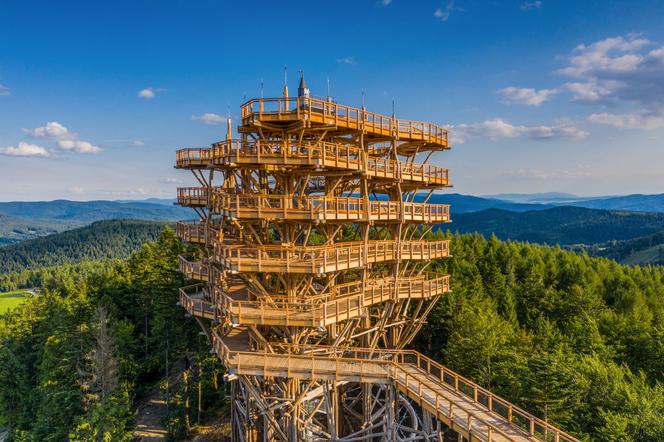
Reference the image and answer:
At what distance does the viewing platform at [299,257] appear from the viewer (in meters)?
20.0

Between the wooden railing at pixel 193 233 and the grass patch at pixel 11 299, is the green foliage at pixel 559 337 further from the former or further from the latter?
the grass patch at pixel 11 299

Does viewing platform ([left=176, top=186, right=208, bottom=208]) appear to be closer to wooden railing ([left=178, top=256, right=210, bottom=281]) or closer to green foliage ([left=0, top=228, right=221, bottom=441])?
wooden railing ([left=178, top=256, right=210, bottom=281])

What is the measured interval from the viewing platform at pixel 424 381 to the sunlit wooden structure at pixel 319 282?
7 cm

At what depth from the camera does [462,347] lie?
93.4 feet

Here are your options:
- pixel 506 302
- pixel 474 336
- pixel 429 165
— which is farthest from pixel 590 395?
pixel 429 165

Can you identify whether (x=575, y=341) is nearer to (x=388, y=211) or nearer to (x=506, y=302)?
(x=506, y=302)

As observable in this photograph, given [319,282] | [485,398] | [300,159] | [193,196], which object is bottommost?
[485,398]

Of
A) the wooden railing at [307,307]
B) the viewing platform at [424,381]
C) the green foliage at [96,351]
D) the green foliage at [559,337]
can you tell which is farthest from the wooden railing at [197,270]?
the green foliage at [559,337]

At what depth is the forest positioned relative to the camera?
76.4 feet

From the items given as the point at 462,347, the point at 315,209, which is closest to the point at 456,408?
the point at 315,209

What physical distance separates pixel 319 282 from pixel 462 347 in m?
11.6

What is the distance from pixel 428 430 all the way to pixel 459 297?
17.0 meters

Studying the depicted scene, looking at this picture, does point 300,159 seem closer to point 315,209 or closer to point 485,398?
point 315,209

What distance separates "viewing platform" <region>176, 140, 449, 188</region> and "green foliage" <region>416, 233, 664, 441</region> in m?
12.7
